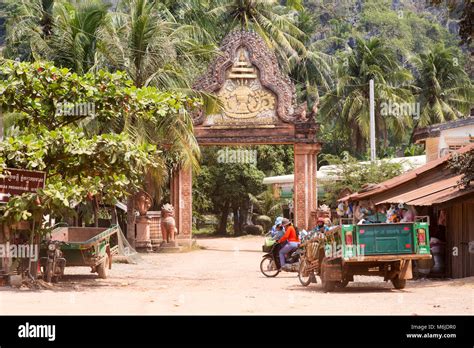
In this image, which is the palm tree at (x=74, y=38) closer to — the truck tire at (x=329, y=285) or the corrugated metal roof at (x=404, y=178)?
the corrugated metal roof at (x=404, y=178)

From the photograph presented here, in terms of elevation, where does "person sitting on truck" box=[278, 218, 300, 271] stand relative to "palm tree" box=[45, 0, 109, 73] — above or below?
below

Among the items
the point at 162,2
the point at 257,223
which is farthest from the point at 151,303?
the point at 257,223

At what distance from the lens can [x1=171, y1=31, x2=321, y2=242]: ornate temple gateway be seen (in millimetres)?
35031

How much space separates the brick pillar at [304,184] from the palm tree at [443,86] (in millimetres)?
22011

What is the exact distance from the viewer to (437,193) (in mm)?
20328

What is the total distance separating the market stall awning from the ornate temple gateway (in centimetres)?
1220

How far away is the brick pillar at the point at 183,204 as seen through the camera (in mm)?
35625

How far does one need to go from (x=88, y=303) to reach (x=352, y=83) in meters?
41.3

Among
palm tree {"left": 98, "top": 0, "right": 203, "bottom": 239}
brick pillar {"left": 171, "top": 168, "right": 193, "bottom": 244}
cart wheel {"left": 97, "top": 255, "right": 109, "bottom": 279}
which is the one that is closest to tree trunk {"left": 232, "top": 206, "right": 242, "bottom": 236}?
brick pillar {"left": 171, "top": 168, "right": 193, "bottom": 244}

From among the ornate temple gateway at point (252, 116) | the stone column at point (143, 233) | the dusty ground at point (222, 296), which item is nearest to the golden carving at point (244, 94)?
the ornate temple gateway at point (252, 116)

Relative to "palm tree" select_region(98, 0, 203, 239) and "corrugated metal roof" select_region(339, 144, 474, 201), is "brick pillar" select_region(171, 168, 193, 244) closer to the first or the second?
"palm tree" select_region(98, 0, 203, 239)

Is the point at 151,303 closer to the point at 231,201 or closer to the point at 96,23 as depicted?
the point at 96,23

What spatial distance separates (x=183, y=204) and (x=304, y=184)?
494 centimetres
